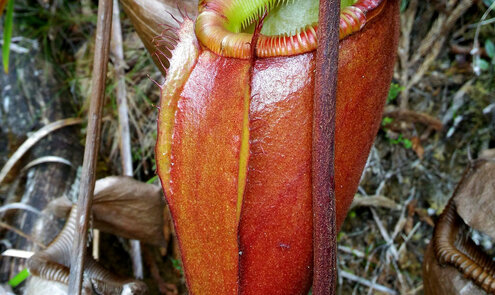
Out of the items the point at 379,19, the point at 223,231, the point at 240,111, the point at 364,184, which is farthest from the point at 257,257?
the point at 364,184

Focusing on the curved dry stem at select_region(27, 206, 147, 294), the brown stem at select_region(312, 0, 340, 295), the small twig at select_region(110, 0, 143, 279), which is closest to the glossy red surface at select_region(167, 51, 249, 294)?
the brown stem at select_region(312, 0, 340, 295)

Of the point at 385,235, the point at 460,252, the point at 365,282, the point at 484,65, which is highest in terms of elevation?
the point at 484,65

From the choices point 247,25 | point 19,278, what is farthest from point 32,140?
point 247,25

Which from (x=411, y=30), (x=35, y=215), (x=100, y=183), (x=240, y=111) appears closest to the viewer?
(x=240, y=111)

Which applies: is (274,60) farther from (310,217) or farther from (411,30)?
(411,30)

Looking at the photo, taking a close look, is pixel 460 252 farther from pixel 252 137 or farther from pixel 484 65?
pixel 484 65

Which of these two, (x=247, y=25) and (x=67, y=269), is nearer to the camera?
(x=247, y=25)
